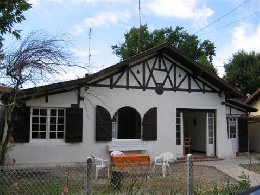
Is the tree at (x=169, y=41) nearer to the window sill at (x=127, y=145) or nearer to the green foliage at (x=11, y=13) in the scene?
the window sill at (x=127, y=145)

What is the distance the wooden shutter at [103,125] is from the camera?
50.3ft

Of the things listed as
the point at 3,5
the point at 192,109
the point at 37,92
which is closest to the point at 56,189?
the point at 3,5

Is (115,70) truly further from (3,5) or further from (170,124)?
(3,5)

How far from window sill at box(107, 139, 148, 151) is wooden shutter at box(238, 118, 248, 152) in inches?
224

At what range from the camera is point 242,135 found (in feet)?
63.7

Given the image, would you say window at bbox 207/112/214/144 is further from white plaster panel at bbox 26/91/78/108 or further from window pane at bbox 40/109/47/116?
window pane at bbox 40/109/47/116

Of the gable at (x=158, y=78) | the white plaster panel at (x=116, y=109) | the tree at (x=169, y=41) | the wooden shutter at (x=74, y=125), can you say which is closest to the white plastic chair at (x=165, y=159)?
the white plaster panel at (x=116, y=109)

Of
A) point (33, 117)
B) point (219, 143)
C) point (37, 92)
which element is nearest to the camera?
point (37, 92)

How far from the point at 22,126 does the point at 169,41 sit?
29.2m

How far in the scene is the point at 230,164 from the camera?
1616cm

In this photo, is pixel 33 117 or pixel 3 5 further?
pixel 33 117

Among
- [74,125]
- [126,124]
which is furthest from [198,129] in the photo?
[74,125]

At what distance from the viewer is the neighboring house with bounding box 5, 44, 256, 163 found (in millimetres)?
14523

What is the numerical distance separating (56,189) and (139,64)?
933 centimetres
